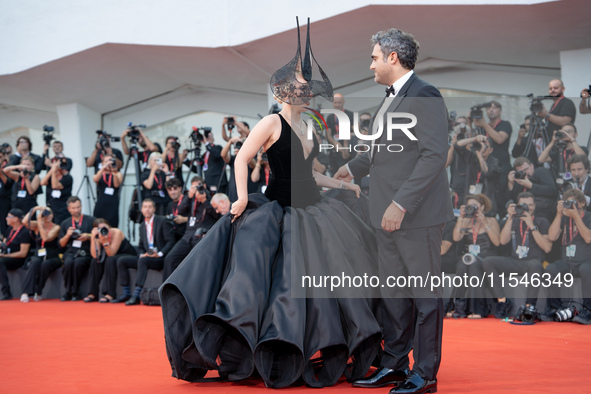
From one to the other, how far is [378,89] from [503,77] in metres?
1.81

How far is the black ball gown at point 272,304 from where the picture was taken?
263 centimetres

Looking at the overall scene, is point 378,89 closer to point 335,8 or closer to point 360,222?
point 335,8

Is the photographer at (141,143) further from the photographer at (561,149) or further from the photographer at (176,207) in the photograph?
the photographer at (561,149)

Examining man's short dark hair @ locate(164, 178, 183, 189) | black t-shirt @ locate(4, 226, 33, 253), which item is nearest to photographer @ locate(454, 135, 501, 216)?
man's short dark hair @ locate(164, 178, 183, 189)

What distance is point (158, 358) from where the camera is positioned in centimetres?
342

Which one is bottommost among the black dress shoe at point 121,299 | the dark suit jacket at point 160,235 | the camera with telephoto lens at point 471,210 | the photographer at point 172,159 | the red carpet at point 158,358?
the black dress shoe at point 121,299

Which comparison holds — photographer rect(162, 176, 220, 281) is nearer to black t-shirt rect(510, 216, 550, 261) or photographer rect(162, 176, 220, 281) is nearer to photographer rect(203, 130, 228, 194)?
photographer rect(203, 130, 228, 194)

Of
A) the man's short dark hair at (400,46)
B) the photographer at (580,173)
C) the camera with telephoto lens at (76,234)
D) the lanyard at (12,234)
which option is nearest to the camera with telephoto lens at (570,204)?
the photographer at (580,173)

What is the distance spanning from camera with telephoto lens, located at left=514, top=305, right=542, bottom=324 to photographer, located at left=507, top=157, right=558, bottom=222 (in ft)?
3.39

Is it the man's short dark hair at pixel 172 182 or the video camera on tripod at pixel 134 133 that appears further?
the video camera on tripod at pixel 134 133

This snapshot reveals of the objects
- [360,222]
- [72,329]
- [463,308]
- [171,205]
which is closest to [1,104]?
[171,205]

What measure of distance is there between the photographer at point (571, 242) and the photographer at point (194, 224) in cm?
347

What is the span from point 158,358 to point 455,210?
3621mm

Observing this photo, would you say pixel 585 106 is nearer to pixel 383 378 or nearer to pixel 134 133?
pixel 383 378
